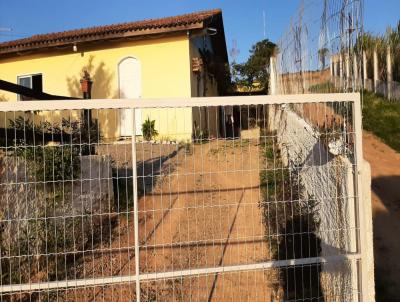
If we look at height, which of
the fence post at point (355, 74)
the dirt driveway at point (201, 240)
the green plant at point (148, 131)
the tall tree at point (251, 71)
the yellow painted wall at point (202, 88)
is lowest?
the dirt driveway at point (201, 240)

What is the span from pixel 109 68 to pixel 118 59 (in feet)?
1.33

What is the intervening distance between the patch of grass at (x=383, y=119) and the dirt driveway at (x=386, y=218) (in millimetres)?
633

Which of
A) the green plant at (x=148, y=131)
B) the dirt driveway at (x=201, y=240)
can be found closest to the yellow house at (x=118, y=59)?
the dirt driveway at (x=201, y=240)

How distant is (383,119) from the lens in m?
10.5

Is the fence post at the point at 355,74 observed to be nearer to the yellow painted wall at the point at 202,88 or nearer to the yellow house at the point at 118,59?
the yellow painted wall at the point at 202,88

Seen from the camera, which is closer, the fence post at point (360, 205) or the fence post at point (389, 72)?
the fence post at point (360, 205)

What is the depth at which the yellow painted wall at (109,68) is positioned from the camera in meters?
12.2

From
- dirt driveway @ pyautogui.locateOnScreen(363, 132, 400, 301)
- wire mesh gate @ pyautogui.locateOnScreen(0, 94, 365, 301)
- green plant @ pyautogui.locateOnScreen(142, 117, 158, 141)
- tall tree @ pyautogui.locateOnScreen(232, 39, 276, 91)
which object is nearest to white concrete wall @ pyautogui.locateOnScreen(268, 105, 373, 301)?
wire mesh gate @ pyautogui.locateOnScreen(0, 94, 365, 301)

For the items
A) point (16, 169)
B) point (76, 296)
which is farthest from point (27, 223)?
point (76, 296)

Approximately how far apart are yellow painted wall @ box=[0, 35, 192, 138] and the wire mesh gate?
6431mm

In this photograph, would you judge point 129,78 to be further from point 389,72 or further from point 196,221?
point 196,221

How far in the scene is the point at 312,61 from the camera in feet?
20.4

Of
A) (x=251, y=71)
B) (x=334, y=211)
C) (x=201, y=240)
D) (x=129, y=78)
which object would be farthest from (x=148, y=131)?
(x=251, y=71)

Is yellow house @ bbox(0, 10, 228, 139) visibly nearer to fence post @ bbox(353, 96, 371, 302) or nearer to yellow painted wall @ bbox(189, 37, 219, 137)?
yellow painted wall @ bbox(189, 37, 219, 137)
